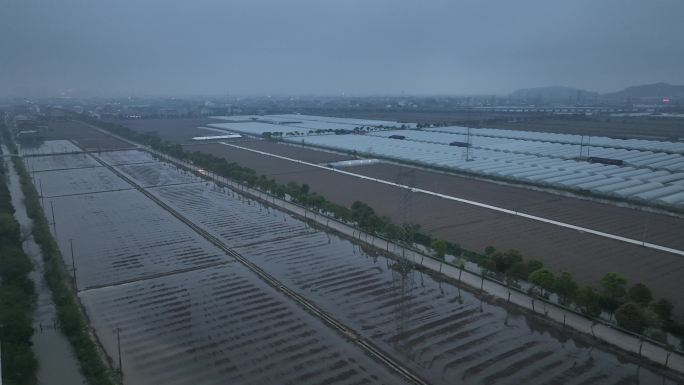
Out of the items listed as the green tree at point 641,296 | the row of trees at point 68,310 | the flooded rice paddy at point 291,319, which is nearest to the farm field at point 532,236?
the green tree at point 641,296

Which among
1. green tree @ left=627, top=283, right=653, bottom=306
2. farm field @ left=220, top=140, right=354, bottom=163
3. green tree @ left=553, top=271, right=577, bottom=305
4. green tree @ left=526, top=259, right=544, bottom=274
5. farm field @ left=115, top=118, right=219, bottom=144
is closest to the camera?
green tree @ left=627, top=283, right=653, bottom=306

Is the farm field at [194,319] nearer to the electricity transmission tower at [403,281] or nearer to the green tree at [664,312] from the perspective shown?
the electricity transmission tower at [403,281]

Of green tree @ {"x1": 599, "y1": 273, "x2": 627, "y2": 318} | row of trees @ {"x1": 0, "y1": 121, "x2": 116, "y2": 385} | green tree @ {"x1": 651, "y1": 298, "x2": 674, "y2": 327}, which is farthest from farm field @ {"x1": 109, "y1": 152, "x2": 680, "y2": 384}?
row of trees @ {"x1": 0, "y1": 121, "x2": 116, "y2": 385}

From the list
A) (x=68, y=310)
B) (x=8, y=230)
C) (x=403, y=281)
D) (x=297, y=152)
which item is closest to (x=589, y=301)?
(x=403, y=281)

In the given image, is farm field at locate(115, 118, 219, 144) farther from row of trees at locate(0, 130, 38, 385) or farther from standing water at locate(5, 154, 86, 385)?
standing water at locate(5, 154, 86, 385)

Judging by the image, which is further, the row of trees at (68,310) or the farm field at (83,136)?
the farm field at (83,136)
